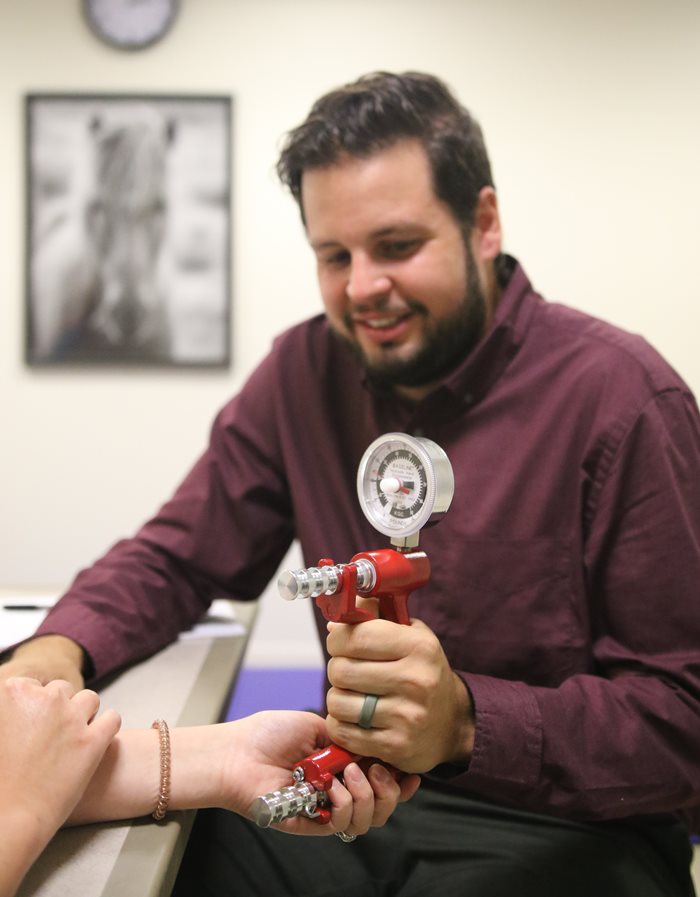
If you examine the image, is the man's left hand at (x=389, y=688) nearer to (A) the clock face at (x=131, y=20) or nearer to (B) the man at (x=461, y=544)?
(B) the man at (x=461, y=544)

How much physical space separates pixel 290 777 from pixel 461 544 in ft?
1.32

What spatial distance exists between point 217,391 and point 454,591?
7.67ft

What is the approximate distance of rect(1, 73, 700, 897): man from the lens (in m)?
0.98

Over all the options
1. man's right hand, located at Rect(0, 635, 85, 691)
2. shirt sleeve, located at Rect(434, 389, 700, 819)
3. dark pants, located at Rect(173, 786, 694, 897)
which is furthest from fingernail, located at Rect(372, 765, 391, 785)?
man's right hand, located at Rect(0, 635, 85, 691)

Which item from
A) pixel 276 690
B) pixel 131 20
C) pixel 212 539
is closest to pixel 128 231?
pixel 131 20

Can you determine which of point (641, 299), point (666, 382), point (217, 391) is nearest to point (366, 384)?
point (666, 382)

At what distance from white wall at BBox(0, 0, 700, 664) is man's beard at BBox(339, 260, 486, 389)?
207 centimetres

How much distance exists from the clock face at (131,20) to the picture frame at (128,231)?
0.70 feet

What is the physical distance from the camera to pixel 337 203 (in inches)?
50.3

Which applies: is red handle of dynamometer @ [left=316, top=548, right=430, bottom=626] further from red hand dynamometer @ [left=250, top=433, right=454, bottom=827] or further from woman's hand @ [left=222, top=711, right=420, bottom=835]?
woman's hand @ [left=222, top=711, right=420, bottom=835]

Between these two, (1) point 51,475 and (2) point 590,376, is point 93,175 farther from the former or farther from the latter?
(2) point 590,376

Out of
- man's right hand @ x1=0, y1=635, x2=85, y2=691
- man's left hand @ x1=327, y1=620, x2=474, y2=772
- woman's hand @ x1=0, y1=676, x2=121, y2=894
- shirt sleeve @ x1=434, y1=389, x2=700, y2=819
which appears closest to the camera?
woman's hand @ x1=0, y1=676, x2=121, y2=894

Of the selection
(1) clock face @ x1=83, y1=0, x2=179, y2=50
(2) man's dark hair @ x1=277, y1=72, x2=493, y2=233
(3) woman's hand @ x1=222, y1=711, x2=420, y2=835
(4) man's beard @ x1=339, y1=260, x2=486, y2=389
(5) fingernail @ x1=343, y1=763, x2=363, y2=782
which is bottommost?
(3) woman's hand @ x1=222, y1=711, x2=420, y2=835

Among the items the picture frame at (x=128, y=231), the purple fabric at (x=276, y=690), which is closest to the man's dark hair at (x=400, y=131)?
the purple fabric at (x=276, y=690)
